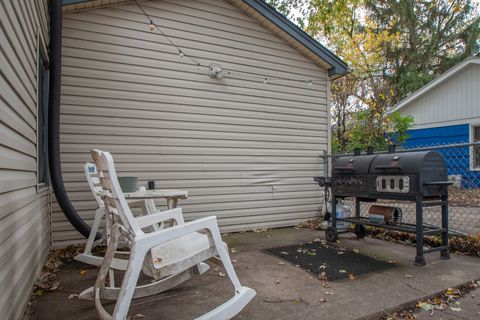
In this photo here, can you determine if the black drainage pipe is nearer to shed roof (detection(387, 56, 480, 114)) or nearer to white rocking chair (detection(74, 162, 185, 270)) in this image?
white rocking chair (detection(74, 162, 185, 270))

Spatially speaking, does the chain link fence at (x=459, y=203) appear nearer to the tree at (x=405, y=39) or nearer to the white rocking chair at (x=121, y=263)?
the white rocking chair at (x=121, y=263)

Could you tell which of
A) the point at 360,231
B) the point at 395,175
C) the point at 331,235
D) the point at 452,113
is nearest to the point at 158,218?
the point at 395,175

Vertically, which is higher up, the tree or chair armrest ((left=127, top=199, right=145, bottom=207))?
the tree

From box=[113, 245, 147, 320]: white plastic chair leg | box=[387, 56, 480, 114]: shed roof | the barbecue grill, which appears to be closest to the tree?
box=[387, 56, 480, 114]: shed roof

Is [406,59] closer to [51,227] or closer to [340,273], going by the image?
[340,273]

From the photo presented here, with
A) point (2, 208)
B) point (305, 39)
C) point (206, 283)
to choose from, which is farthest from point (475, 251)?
point (2, 208)

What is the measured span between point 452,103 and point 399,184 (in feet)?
28.7

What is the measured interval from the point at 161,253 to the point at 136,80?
289 cm

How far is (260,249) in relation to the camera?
12.5ft

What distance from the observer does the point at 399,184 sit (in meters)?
3.24

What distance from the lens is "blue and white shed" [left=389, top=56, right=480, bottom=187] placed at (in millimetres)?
9133

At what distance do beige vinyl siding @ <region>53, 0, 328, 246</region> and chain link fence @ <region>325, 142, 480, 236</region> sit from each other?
3.72ft

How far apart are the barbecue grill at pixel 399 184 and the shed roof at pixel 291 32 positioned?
2258 mm

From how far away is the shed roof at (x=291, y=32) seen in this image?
488 cm
